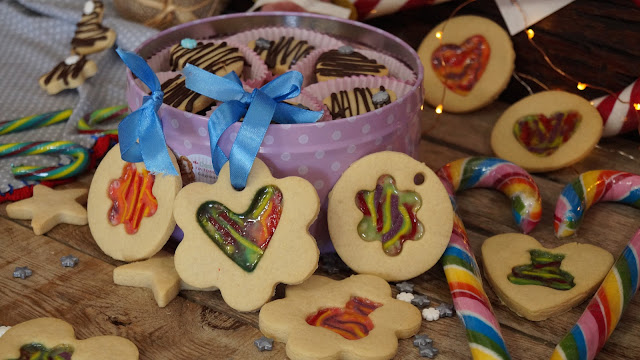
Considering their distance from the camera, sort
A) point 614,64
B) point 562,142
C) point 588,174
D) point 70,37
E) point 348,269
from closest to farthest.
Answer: point 348,269, point 588,174, point 562,142, point 614,64, point 70,37

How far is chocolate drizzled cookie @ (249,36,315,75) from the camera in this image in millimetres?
1591

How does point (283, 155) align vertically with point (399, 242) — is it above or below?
above

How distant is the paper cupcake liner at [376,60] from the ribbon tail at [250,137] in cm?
33

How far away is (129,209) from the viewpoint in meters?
1.37

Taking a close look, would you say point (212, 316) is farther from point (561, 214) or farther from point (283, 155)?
point (561, 214)

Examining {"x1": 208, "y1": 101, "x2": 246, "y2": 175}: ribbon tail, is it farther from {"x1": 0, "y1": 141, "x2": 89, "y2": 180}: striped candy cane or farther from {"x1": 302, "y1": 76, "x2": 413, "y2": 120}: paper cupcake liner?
{"x1": 0, "y1": 141, "x2": 89, "y2": 180}: striped candy cane

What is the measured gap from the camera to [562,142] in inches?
65.5

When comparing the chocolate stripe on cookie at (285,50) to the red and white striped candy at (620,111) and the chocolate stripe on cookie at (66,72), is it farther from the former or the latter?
the red and white striped candy at (620,111)

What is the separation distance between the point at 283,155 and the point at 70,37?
1052 millimetres

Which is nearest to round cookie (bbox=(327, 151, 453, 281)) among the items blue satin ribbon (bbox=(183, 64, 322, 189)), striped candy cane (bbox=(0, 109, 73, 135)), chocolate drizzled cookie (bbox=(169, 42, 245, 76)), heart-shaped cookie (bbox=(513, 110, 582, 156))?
blue satin ribbon (bbox=(183, 64, 322, 189))

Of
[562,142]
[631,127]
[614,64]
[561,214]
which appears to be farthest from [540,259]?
[614,64]

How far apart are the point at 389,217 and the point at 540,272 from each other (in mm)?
279

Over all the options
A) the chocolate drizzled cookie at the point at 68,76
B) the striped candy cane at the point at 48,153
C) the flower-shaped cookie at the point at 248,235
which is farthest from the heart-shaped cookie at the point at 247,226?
the chocolate drizzled cookie at the point at 68,76

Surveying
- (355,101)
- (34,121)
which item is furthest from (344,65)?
(34,121)
